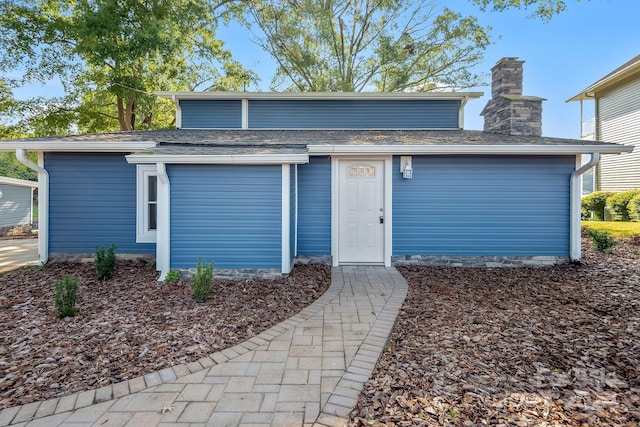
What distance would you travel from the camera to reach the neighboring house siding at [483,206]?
6.19m

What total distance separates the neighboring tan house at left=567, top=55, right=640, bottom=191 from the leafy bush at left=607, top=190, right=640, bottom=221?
1127 mm

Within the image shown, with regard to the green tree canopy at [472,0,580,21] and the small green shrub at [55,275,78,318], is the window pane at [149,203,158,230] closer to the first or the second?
the small green shrub at [55,275,78,318]

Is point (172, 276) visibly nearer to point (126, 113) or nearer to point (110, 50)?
point (110, 50)

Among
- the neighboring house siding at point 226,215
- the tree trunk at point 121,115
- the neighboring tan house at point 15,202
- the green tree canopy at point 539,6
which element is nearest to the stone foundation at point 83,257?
the neighboring house siding at point 226,215

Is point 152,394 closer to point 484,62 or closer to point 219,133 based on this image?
point 219,133

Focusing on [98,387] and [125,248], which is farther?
[125,248]

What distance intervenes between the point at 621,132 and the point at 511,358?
16752 mm

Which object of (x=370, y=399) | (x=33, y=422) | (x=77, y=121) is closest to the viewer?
(x=33, y=422)

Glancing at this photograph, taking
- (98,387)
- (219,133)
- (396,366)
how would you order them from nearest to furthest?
1. (98,387)
2. (396,366)
3. (219,133)

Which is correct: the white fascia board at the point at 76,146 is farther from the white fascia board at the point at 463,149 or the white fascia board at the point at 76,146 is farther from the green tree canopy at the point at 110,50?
the green tree canopy at the point at 110,50

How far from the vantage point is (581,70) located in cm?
1584

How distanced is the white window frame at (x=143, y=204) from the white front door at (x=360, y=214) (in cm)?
374

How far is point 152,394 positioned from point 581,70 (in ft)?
71.1

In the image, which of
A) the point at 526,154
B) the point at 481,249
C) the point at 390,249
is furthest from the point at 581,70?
the point at 390,249
